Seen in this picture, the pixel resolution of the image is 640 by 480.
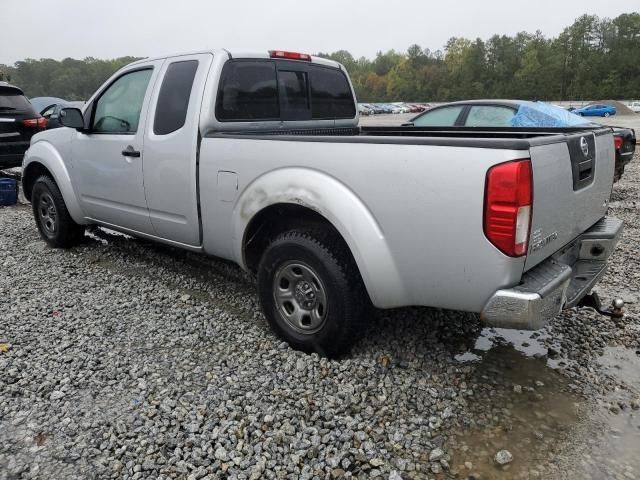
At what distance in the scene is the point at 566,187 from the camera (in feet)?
8.77

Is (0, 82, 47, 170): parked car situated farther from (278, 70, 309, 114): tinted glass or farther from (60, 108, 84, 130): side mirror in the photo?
(278, 70, 309, 114): tinted glass

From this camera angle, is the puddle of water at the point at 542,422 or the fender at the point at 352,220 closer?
the puddle of water at the point at 542,422

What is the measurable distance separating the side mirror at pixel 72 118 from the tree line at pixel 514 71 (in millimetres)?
86320

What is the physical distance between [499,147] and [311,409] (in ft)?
5.42

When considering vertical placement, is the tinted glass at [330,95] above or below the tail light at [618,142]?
above

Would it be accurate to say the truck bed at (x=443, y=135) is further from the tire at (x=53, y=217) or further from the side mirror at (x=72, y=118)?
the tire at (x=53, y=217)

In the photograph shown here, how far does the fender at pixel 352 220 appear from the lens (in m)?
2.74

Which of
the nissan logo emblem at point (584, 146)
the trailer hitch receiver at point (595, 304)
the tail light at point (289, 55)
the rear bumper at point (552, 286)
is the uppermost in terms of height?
the tail light at point (289, 55)

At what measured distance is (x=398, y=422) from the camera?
→ 2.68 m

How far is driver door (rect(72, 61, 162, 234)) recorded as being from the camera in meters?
4.18

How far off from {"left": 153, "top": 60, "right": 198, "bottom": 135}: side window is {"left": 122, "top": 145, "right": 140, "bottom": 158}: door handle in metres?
0.27

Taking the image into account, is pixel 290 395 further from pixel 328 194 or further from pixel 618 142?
pixel 618 142

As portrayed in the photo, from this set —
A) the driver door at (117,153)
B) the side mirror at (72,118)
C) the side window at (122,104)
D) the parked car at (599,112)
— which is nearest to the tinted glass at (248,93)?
the driver door at (117,153)

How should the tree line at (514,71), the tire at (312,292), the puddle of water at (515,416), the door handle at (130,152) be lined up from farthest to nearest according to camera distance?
the tree line at (514,71), the door handle at (130,152), the tire at (312,292), the puddle of water at (515,416)
